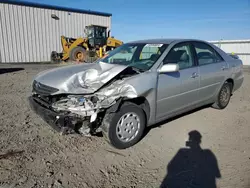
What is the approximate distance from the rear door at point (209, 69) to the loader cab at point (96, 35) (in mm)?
14893

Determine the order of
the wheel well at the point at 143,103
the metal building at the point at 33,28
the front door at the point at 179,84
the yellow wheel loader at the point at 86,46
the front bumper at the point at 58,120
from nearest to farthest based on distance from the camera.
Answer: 1. the front bumper at the point at 58,120
2. the wheel well at the point at 143,103
3. the front door at the point at 179,84
4. the yellow wheel loader at the point at 86,46
5. the metal building at the point at 33,28

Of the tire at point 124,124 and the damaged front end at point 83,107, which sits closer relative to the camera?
the damaged front end at point 83,107

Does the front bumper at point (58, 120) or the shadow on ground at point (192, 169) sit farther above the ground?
the front bumper at point (58, 120)

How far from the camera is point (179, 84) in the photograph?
3.60m

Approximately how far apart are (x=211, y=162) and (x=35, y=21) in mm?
20273

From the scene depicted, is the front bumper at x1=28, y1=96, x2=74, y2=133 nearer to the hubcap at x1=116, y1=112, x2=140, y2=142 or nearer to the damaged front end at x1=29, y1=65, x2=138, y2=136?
the damaged front end at x1=29, y1=65, x2=138, y2=136

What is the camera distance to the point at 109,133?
293cm

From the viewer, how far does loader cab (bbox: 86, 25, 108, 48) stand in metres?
18.2

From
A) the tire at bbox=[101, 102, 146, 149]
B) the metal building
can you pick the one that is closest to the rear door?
the tire at bbox=[101, 102, 146, 149]

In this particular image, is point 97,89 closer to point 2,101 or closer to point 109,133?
point 109,133

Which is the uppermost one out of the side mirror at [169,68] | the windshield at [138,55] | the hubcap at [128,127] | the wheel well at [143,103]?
the windshield at [138,55]

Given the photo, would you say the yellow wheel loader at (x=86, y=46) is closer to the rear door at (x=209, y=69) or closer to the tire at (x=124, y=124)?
the rear door at (x=209, y=69)

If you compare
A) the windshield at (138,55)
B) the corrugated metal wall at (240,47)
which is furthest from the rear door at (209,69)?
the corrugated metal wall at (240,47)

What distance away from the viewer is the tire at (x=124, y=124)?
2.92 metres
